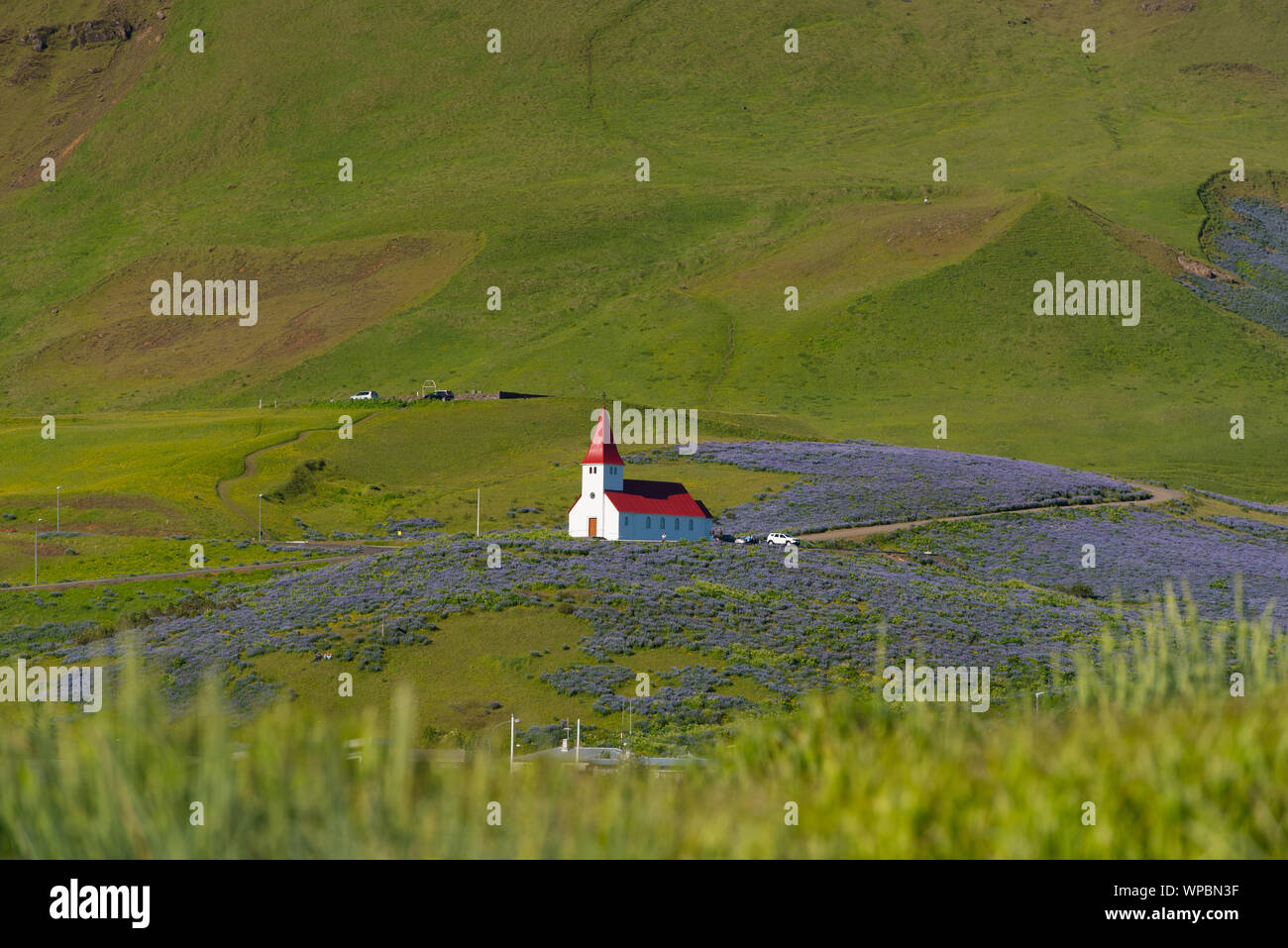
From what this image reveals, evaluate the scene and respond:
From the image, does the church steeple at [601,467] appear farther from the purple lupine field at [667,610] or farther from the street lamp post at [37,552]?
the street lamp post at [37,552]

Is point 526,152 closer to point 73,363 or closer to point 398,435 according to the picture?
point 73,363

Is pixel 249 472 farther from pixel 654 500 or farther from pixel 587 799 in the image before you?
pixel 587 799

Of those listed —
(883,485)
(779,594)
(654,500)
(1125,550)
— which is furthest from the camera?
(883,485)

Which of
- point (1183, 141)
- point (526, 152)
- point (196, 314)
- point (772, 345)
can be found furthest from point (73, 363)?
point (1183, 141)

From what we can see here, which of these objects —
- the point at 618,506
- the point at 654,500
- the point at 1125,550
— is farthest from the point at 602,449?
the point at 1125,550

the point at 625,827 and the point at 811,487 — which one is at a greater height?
the point at 811,487

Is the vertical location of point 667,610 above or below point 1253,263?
below
